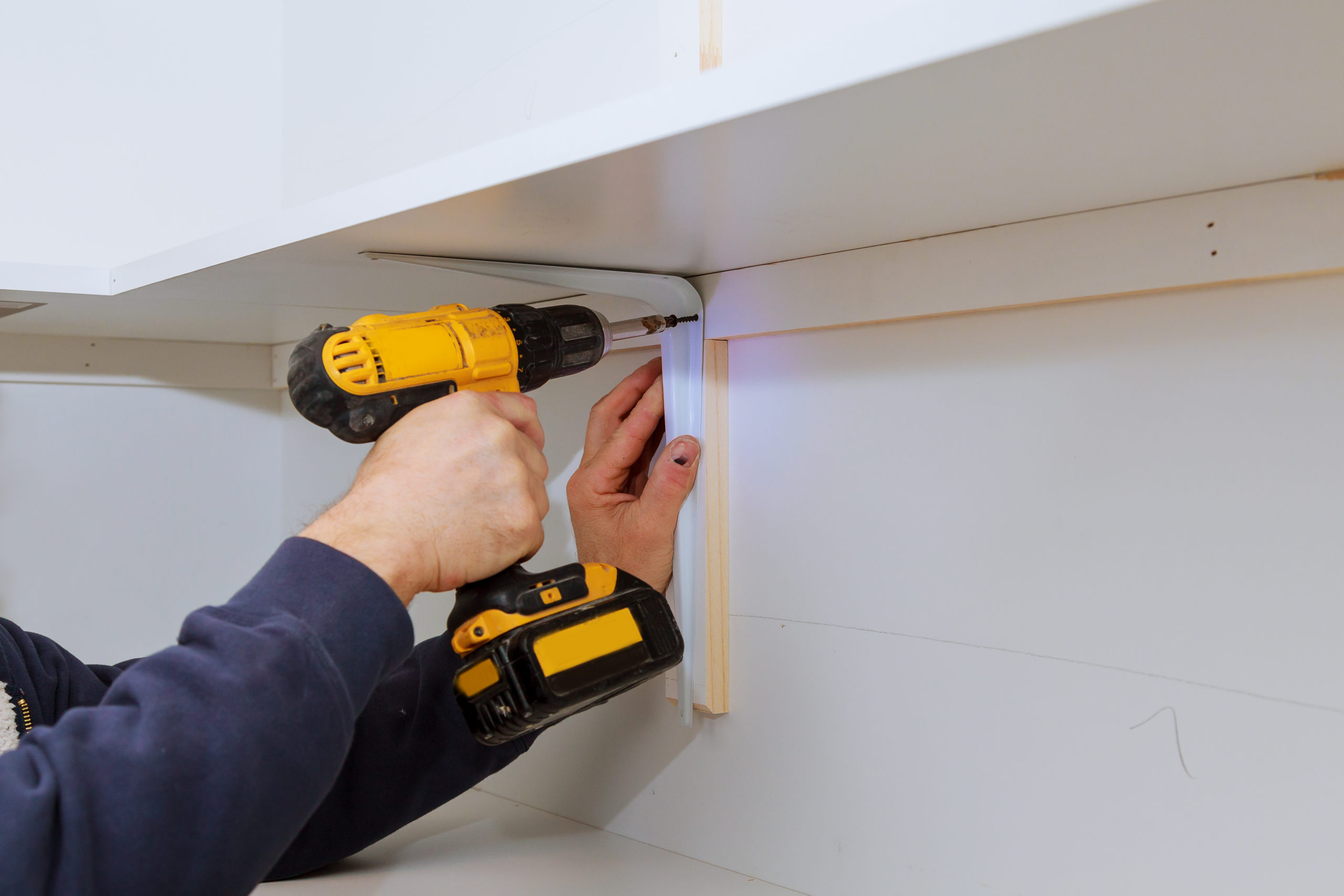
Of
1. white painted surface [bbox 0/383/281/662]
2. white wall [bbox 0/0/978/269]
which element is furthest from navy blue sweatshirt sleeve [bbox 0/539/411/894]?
white painted surface [bbox 0/383/281/662]

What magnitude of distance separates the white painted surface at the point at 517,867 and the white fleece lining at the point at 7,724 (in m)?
0.24

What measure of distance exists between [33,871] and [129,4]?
4.42ft

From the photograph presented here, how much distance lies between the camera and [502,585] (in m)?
0.62

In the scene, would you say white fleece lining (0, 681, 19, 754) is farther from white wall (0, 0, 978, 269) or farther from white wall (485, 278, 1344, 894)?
white wall (0, 0, 978, 269)

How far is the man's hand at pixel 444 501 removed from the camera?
1.61 feet

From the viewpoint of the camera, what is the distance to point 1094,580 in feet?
1.86

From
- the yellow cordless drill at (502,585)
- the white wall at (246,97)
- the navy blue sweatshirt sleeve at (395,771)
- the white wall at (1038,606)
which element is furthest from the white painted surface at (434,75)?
the navy blue sweatshirt sleeve at (395,771)

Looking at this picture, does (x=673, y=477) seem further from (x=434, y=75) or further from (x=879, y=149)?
(x=434, y=75)

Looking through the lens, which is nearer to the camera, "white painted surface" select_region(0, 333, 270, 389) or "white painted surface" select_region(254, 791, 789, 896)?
"white painted surface" select_region(254, 791, 789, 896)

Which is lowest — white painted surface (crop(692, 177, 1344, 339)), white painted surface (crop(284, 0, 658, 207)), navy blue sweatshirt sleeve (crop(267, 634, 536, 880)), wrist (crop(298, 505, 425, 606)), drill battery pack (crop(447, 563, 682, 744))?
navy blue sweatshirt sleeve (crop(267, 634, 536, 880))

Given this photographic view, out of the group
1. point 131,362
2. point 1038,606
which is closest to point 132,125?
point 131,362

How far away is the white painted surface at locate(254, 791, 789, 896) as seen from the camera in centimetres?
73

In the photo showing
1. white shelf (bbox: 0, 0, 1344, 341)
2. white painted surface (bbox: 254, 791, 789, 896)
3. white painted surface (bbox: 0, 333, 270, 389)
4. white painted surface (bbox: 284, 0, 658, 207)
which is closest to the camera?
white shelf (bbox: 0, 0, 1344, 341)

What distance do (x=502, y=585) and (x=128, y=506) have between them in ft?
2.97
